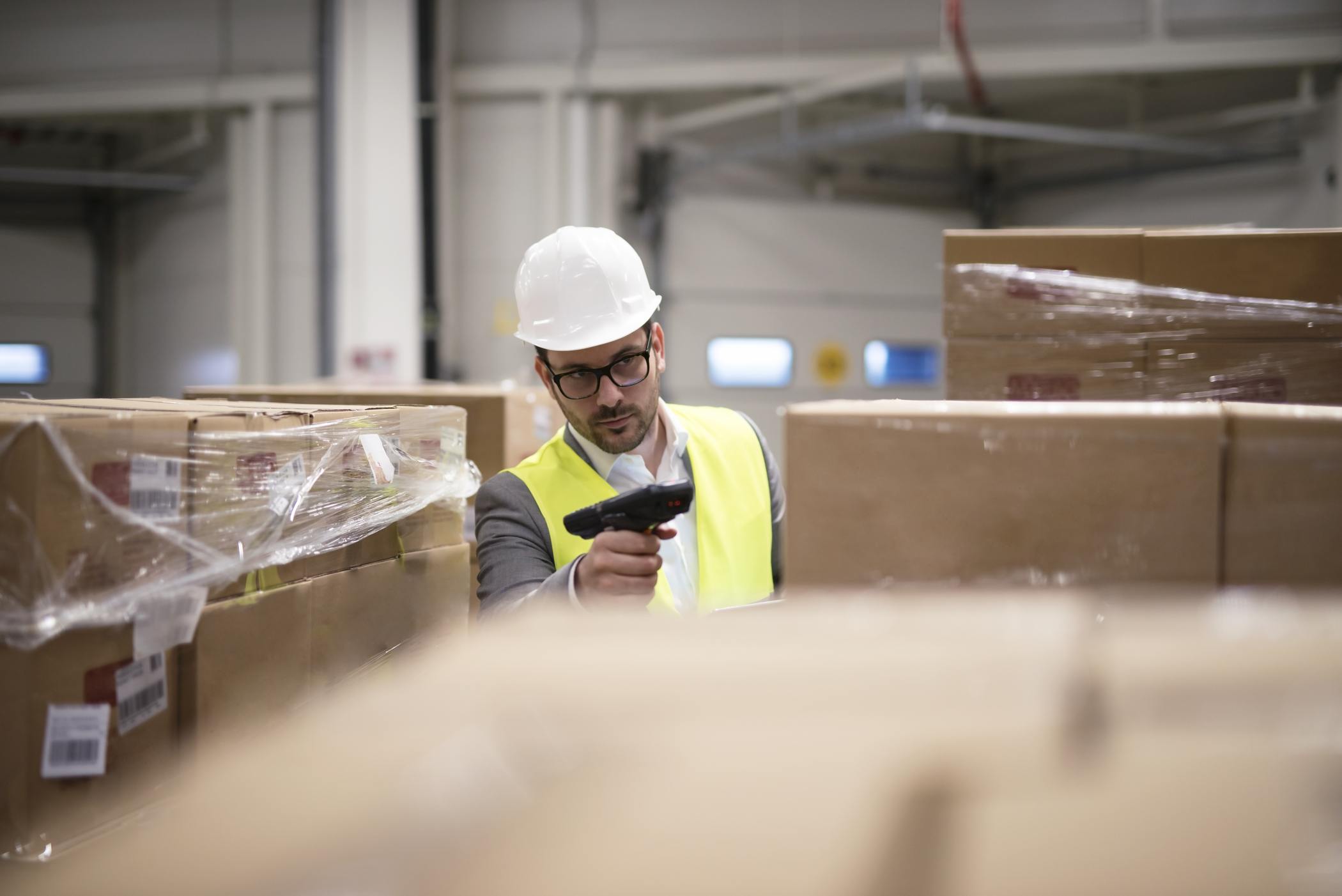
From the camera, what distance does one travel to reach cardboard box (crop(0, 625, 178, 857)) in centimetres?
100

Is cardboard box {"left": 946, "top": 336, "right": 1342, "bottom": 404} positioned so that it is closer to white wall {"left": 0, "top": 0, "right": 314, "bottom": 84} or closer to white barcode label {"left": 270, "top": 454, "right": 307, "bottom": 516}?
white barcode label {"left": 270, "top": 454, "right": 307, "bottom": 516}

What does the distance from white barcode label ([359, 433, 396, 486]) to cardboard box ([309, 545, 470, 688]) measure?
0.50 feet

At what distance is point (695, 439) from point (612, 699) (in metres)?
1.35

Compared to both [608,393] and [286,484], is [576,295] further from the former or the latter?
[286,484]

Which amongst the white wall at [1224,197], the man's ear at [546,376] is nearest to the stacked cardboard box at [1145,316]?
the man's ear at [546,376]

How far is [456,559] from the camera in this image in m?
1.85

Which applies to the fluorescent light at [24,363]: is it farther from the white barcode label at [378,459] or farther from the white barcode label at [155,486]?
the white barcode label at [155,486]

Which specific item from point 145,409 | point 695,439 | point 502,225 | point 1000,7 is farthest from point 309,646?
point 1000,7

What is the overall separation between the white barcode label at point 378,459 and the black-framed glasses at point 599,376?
427 mm

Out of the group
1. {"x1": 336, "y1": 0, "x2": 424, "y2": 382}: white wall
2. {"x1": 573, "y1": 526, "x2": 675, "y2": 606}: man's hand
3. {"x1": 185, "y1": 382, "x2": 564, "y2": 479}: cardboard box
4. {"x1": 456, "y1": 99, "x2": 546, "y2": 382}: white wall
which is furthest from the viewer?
{"x1": 456, "y1": 99, "x2": 546, "y2": 382}: white wall

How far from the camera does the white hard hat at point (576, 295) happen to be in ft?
5.87

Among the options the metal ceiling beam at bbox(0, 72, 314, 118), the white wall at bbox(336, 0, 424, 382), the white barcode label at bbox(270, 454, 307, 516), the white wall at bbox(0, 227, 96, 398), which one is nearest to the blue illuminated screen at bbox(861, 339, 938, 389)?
the white wall at bbox(336, 0, 424, 382)

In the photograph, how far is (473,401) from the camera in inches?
85.8

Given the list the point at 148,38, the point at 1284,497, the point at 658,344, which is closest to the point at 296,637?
the point at 658,344
